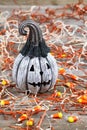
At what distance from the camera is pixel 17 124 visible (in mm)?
2000

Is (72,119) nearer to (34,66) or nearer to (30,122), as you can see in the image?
(30,122)

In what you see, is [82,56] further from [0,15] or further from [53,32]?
[0,15]

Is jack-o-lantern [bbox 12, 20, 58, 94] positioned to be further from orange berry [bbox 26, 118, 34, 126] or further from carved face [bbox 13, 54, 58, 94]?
orange berry [bbox 26, 118, 34, 126]

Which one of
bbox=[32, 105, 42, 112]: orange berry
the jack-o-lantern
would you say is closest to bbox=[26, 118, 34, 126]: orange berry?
bbox=[32, 105, 42, 112]: orange berry

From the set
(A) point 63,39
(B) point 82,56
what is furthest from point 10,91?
(A) point 63,39

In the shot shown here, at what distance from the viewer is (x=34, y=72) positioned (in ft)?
7.12

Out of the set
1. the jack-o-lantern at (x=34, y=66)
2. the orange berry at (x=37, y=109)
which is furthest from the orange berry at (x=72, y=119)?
the jack-o-lantern at (x=34, y=66)

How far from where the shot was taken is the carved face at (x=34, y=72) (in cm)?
217

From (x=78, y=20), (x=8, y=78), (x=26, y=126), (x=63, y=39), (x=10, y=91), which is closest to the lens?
(x=26, y=126)

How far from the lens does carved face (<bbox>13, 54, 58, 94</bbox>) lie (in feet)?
7.13

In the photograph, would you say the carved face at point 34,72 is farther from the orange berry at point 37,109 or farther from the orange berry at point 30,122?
the orange berry at point 30,122

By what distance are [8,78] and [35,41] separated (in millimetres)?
369

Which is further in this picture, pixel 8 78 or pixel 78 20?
pixel 78 20

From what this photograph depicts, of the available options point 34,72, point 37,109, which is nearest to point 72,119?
point 37,109
